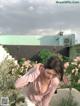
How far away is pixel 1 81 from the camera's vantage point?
12688mm

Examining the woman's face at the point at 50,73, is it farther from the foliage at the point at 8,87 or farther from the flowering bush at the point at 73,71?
the flowering bush at the point at 73,71

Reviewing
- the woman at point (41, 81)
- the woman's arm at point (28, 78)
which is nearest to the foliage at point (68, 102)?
the woman at point (41, 81)

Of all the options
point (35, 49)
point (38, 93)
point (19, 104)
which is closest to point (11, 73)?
point (19, 104)

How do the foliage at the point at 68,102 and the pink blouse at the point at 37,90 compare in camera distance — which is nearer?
the pink blouse at the point at 37,90

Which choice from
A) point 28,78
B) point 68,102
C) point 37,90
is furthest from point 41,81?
point 68,102

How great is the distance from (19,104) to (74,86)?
8.06ft

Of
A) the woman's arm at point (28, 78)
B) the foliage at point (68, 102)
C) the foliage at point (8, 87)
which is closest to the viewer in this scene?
the woman's arm at point (28, 78)

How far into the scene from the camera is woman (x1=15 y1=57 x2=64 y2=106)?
6.65 metres

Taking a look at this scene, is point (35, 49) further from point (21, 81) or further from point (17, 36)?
point (21, 81)

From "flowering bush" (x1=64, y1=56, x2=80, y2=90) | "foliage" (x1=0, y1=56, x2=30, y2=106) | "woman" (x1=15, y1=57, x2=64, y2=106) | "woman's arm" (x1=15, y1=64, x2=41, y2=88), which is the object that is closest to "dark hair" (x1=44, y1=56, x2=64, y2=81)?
"woman" (x1=15, y1=57, x2=64, y2=106)

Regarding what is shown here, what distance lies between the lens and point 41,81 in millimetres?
6879

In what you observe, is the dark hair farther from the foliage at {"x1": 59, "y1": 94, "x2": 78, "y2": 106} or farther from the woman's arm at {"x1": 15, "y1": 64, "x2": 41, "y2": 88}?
the foliage at {"x1": 59, "y1": 94, "x2": 78, "y2": 106}

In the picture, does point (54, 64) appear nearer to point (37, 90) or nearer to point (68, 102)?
point (37, 90)

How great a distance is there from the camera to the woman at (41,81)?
665 centimetres
